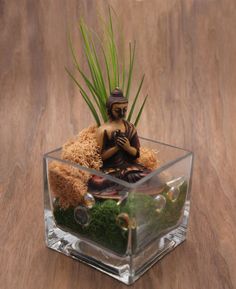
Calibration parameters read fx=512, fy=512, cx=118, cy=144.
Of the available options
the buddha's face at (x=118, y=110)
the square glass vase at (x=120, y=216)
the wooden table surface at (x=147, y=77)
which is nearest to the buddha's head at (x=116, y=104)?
the buddha's face at (x=118, y=110)

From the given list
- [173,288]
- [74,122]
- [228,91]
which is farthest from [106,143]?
[228,91]

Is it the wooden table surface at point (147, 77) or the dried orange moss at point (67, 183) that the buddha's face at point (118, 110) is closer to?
the dried orange moss at point (67, 183)

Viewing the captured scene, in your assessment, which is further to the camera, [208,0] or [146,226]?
[208,0]

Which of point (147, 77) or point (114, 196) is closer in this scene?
point (114, 196)

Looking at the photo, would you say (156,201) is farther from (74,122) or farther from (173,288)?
(74,122)

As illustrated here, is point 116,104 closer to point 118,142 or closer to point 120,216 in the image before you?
point 118,142

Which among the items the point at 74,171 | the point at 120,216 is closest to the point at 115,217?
the point at 120,216
